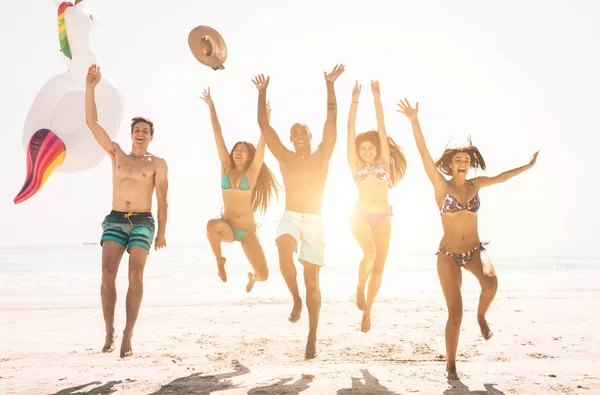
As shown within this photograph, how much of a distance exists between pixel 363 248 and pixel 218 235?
2.08 metres

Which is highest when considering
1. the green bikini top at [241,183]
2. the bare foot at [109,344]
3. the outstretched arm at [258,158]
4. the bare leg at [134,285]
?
the outstretched arm at [258,158]

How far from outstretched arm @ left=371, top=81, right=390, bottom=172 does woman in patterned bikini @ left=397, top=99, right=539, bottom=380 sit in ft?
1.76

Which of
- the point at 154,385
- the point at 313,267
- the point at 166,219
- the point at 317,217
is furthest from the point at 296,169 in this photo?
the point at 154,385

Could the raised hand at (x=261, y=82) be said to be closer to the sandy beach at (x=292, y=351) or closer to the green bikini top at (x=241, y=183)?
the green bikini top at (x=241, y=183)

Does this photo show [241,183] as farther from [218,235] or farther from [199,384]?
[199,384]

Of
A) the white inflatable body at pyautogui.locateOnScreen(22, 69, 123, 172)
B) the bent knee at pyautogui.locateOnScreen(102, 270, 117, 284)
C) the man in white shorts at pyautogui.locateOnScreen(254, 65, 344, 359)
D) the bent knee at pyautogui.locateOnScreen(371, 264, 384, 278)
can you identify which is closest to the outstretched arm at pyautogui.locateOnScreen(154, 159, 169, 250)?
the bent knee at pyautogui.locateOnScreen(102, 270, 117, 284)

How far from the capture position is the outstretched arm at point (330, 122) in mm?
7152

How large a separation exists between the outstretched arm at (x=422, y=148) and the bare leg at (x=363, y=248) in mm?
1253

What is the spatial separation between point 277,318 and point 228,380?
550cm

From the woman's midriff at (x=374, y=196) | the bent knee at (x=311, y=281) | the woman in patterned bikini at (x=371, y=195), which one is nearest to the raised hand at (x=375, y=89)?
the woman in patterned bikini at (x=371, y=195)

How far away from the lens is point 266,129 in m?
7.45

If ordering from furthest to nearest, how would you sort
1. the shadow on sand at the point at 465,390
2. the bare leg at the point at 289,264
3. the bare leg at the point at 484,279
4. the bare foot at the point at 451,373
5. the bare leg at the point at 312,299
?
1. the bare leg at the point at 289,264
2. the bare leg at the point at 312,299
3. the bare leg at the point at 484,279
4. the bare foot at the point at 451,373
5. the shadow on sand at the point at 465,390

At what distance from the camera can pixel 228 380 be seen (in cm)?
643

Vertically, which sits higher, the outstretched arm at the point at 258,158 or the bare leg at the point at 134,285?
the outstretched arm at the point at 258,158
